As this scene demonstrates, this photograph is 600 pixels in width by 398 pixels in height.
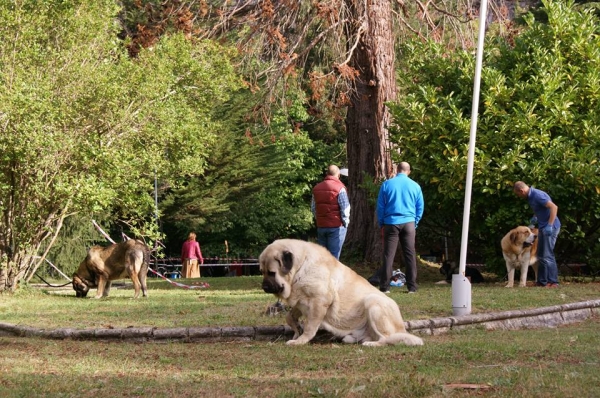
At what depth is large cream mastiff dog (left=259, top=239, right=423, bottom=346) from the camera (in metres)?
10.3

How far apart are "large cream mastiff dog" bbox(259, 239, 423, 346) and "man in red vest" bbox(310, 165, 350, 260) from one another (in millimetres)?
5956

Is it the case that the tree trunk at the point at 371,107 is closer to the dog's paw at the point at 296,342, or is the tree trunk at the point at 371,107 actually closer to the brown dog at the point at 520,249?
the brown dog at the point at 520,249

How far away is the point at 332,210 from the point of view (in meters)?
16.9

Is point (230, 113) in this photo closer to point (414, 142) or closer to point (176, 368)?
point (414, 142)

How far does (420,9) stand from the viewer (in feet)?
81.2

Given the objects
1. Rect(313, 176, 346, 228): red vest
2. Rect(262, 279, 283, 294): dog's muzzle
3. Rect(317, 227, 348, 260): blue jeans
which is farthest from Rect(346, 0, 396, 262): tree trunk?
Rect(262, 279, 283, 294): dog's muzzle

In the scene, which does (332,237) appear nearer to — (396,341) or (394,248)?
(394,248)

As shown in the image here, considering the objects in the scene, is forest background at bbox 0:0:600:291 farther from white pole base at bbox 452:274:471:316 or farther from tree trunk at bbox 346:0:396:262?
white pole base at bbox 452:274:471:316

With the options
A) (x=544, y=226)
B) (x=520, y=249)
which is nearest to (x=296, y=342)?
(x=544, y=226)

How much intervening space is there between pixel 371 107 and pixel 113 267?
8.46 meters

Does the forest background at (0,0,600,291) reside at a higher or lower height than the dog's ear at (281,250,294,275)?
higher

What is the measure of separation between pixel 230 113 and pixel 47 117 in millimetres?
25986

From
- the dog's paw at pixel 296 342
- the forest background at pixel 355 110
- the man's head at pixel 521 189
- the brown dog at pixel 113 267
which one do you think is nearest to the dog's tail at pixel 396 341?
the dog's paw at pixel 296 342

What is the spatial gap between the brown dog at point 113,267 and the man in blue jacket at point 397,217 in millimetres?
4684
